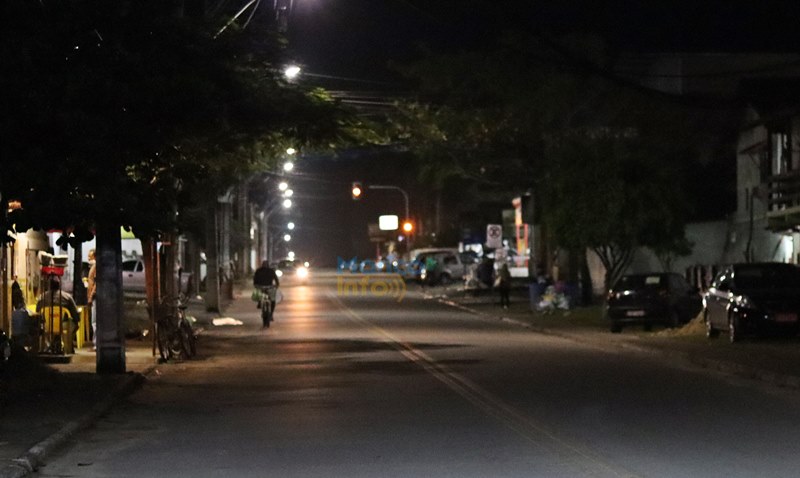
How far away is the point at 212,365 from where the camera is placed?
24.8 metres

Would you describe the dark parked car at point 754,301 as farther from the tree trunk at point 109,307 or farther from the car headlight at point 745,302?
the tree trunk at point 109,307

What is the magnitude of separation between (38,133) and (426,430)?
6.16 metres

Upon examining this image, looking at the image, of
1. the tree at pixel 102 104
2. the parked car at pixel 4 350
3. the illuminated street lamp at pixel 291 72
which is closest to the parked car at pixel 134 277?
the illuminated street lamp at pixel 291 72

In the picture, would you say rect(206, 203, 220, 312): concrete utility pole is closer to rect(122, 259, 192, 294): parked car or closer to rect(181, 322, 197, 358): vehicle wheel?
rect(122, 259, 192, 294): parked car

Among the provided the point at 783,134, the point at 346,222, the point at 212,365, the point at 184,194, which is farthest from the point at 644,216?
the point at 346,222

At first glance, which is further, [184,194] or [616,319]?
[616,319]

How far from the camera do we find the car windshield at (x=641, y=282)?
34125 millimetres

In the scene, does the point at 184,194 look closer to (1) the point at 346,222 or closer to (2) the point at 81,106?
(2) the point at 81,106

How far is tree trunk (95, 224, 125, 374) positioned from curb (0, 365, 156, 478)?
34.4 inches

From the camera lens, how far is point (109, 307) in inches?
850

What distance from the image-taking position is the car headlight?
28.0 m

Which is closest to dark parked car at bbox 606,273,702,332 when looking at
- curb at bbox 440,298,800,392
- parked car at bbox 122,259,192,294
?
curb at bbox 440,298,800,392

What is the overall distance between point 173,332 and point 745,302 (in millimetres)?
11905

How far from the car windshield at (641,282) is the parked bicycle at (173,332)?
12.7 m
